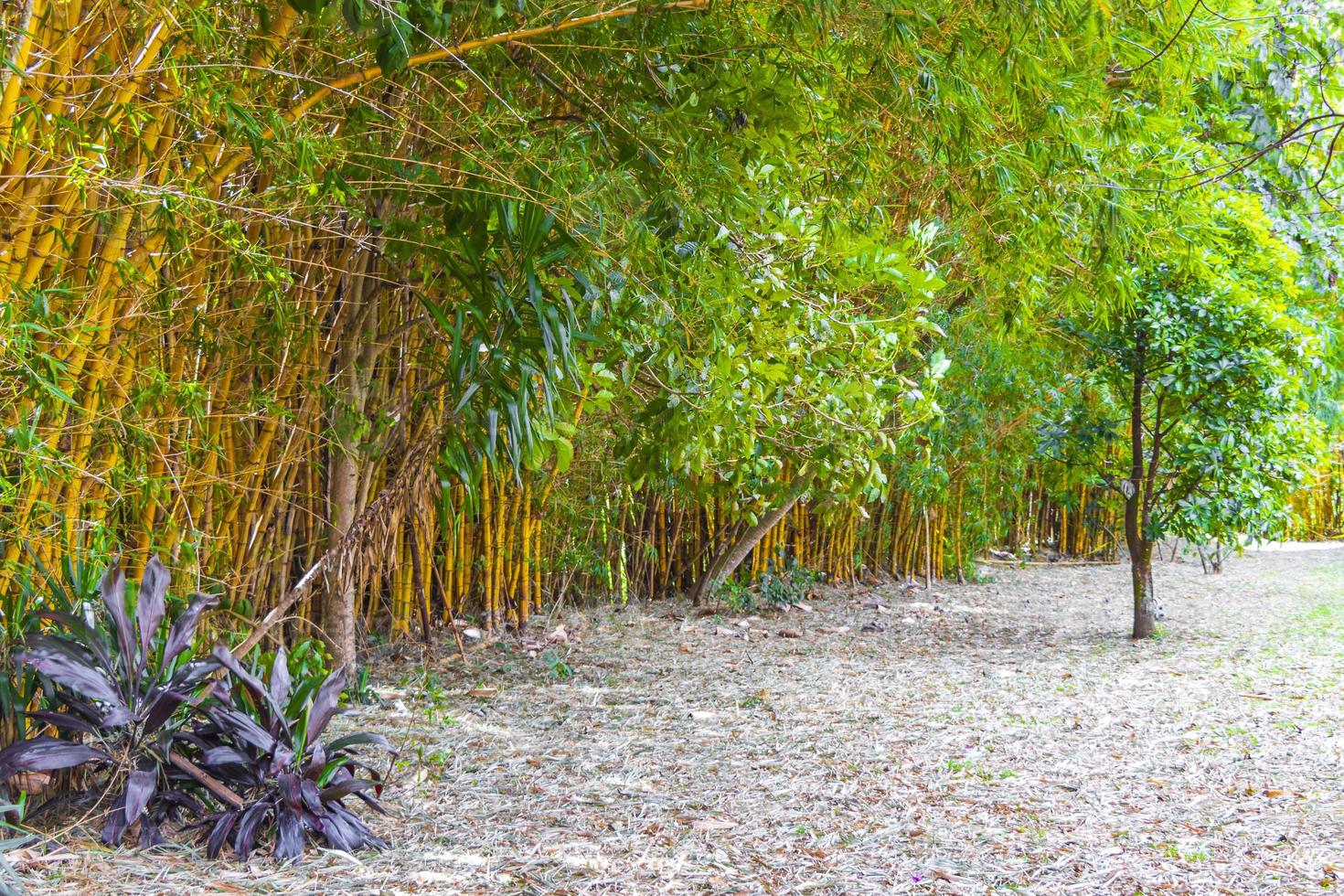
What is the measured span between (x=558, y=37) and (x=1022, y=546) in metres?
6.82

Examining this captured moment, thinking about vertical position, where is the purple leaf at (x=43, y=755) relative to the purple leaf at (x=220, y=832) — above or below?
above

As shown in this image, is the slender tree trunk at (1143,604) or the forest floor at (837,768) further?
the slender tree trunk at (1143,604)

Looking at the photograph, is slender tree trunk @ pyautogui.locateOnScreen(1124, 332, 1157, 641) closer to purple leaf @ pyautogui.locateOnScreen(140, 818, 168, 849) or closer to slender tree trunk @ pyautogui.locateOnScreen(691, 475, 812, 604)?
slender tree trunk @ pyautogui.locateOnScreen(691, 475, 812, 604)

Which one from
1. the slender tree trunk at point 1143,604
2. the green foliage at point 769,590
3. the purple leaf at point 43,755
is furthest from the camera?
the green foliage at point 769,590

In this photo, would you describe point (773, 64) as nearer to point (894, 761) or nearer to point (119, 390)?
point (119, 390)

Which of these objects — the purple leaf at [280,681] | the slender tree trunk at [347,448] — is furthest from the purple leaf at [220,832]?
the slender tree trunk at [347,448]

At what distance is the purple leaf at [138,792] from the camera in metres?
1.70

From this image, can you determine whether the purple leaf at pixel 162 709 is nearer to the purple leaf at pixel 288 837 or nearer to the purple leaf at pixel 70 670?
the purple leaf at pixel 70 670

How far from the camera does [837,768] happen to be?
8.64 ft

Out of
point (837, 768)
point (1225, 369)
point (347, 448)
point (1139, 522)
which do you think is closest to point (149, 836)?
point (347, 448)

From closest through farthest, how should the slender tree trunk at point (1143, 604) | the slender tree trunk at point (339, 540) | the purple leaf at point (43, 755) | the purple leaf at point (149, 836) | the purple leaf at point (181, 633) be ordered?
the purple leaf at point (43, 755)
the purple leaf at point (149, 836)
the purple leaf at point (181, 633)
the slender tree trunk at point (339, 540)
the slender tree trunk at point (1143, 604)

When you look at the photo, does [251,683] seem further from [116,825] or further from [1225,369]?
[1225,369]

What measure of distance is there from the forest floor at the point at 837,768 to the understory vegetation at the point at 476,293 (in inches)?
8.3

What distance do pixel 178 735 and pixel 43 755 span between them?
0.77 feet
